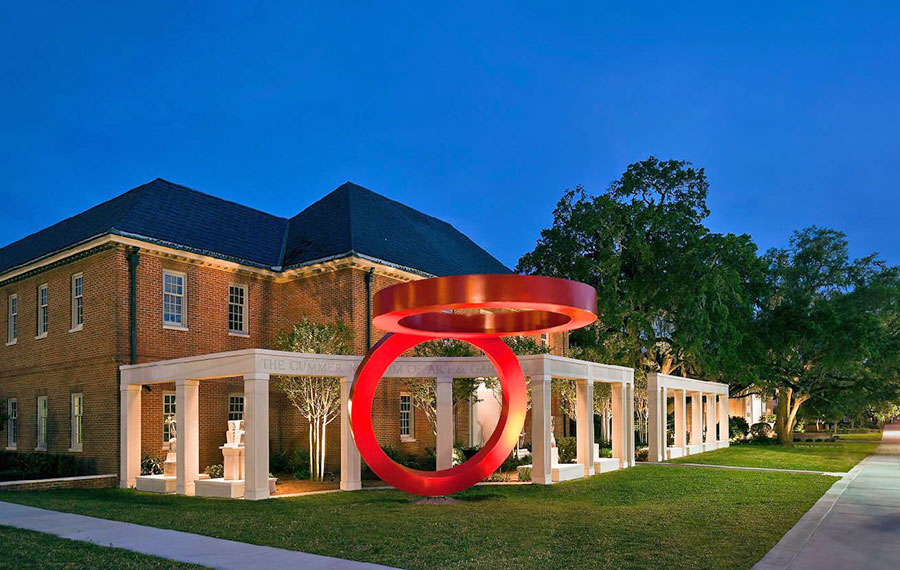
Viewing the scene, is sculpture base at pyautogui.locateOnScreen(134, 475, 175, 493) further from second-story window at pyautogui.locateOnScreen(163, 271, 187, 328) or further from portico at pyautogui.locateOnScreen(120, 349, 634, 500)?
second-story window at pyautogui.locateOnScreen(163, 271, 187, 328)

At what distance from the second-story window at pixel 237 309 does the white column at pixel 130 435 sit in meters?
5.98

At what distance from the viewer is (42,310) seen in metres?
30.4

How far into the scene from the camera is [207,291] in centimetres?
2912

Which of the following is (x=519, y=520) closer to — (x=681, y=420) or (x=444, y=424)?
(x=444, y=424)

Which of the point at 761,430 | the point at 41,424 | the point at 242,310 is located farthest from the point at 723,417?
the point at 41,424

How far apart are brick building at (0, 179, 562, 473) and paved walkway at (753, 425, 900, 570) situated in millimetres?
16619

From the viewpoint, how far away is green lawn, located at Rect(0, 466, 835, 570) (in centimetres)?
1212

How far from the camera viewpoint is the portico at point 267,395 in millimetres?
20781

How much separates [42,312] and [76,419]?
18.4 feet

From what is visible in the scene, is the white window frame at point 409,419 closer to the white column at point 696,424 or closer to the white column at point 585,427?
the white column at point 585,427

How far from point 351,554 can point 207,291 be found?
19.2 meters

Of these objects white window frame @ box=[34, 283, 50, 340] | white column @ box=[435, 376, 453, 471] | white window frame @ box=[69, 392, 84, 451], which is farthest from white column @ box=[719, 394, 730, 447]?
white window frame @ box=[34, 283, 50, 340]

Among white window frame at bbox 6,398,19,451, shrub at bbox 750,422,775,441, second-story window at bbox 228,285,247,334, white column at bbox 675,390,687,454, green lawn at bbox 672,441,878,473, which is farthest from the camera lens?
shrub at bbox 750,422,775,441

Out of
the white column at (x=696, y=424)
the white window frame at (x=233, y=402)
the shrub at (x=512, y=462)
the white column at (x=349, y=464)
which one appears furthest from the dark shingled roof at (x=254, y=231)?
the white column at (x=696, y=424)
